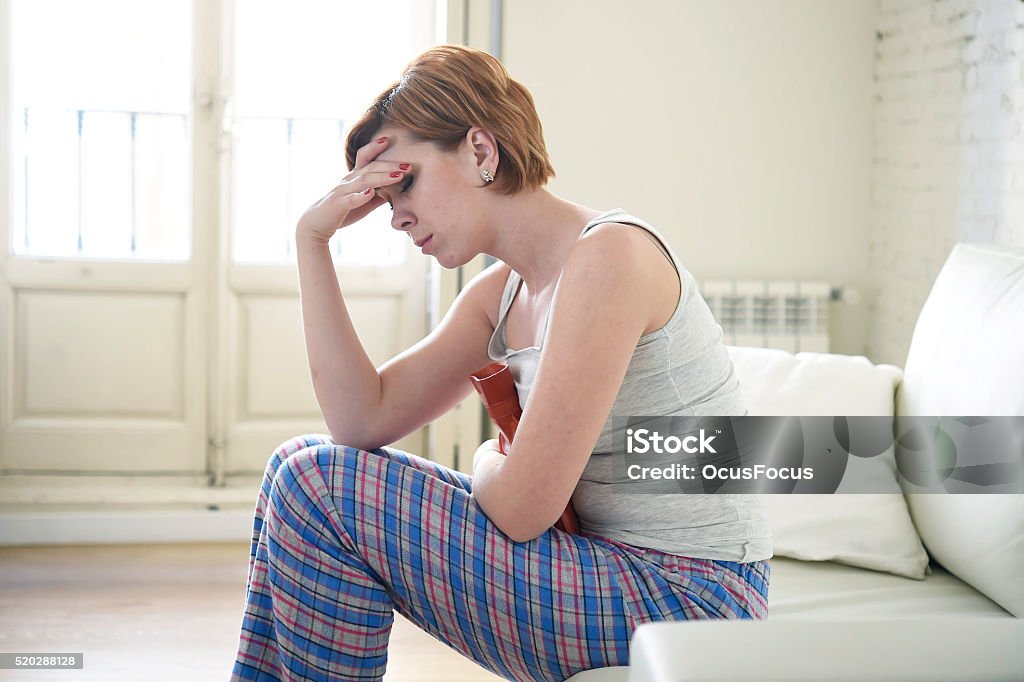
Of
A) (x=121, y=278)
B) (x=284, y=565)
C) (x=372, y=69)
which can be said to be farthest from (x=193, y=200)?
(x=284, y=565)

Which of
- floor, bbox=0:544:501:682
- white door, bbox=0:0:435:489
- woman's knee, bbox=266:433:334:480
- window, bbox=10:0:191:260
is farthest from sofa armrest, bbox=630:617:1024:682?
window, bbox=10:0:191:260

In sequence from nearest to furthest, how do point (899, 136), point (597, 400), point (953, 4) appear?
1. point (597, 400)
2. point (953, 4)
3. point (899, 136)

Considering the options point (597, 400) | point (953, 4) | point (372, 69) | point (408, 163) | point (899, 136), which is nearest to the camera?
point (597, 400)

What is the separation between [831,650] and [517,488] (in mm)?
582

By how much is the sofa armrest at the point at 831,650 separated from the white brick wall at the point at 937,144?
2.09 metres

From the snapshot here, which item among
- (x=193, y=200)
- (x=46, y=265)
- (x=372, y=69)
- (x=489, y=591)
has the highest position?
(x=372, y=69)

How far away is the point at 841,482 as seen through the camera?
1918mm

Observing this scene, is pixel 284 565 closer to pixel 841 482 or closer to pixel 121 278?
pixel 841 482

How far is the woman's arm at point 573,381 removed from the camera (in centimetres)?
133

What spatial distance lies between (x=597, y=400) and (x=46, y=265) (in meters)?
2.66

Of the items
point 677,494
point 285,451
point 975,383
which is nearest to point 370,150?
point 285,451

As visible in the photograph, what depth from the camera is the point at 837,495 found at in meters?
1.91

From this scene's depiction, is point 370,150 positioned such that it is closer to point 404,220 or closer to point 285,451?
point 404,220

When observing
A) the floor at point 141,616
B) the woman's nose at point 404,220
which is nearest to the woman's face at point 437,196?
the woman's nose at point 404,220
